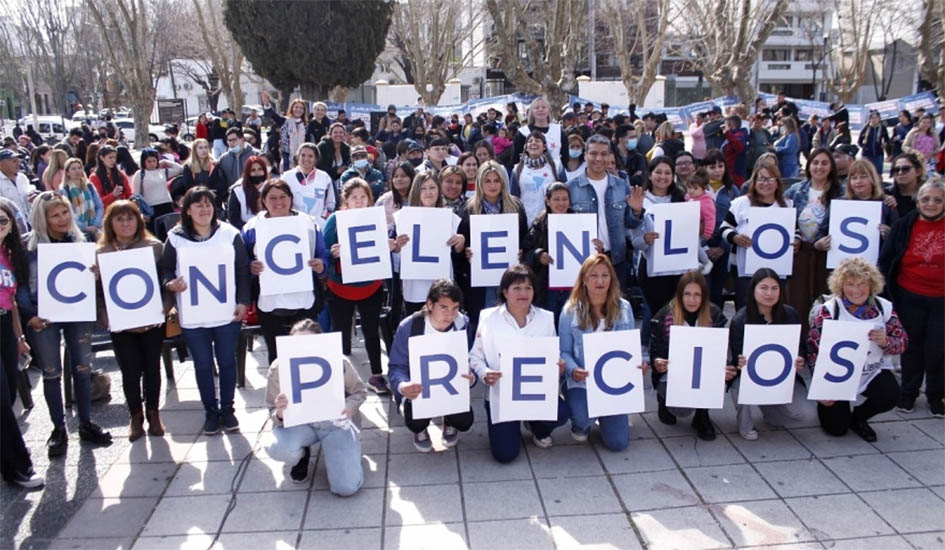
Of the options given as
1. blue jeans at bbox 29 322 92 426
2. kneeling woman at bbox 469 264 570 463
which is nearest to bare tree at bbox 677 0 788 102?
kneeling woman at bbox 469 264 570 463

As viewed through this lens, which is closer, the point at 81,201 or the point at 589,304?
the point at 589,304

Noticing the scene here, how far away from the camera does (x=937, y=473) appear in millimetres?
4957

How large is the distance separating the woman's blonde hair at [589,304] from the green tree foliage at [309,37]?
71.9 ft

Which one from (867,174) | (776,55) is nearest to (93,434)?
(867,174)

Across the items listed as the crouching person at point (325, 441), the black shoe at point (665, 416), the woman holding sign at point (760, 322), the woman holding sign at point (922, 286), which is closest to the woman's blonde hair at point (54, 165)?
the crouching person at point (325, 441)

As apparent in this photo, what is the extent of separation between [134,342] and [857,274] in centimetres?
512

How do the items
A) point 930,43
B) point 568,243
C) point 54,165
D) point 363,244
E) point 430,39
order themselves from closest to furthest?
point 363,244
point 568,243
point 54,165
point 930,43
point 430,39

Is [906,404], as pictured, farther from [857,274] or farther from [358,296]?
[358,296]

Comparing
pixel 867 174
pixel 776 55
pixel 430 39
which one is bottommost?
pixel 867 174

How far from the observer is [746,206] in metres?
6.71

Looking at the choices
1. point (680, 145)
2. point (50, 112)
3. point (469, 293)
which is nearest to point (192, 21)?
point (50, 112)

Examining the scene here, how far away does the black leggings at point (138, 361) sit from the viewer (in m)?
5.43

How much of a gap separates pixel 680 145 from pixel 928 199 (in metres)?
5.82

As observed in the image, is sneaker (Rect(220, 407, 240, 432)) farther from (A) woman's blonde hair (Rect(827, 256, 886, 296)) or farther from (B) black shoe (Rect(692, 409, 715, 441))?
(A) woman's blonde hair (Rect(827, 256, 886, 296))
